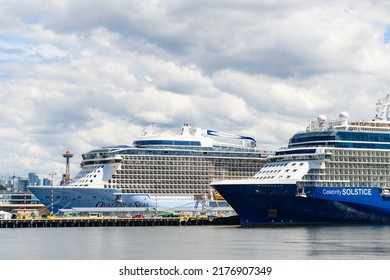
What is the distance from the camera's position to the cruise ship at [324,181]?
4161 inches

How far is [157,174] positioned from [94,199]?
1219 cm

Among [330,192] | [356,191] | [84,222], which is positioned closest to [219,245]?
[330,192]

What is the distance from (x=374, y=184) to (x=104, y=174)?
48.2 m

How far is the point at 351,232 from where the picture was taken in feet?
305

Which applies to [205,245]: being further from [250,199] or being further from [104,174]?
[104,174]

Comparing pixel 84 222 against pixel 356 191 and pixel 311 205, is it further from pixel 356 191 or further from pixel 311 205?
pixel 356 191

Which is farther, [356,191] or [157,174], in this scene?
[157,174]

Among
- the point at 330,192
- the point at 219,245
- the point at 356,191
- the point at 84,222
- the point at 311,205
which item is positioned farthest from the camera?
the point at 84,222

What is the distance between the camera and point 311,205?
345 ft

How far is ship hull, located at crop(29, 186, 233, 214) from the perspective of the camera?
5482 inches

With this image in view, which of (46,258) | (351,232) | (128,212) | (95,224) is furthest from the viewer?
(128,212)

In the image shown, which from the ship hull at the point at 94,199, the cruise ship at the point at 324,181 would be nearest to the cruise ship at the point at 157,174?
the ship hull at the point at 94,199

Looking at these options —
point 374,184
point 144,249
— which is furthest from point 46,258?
point 374,184

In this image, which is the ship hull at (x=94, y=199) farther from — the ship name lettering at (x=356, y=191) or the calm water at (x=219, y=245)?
the calm water at (x=219, y=245)
